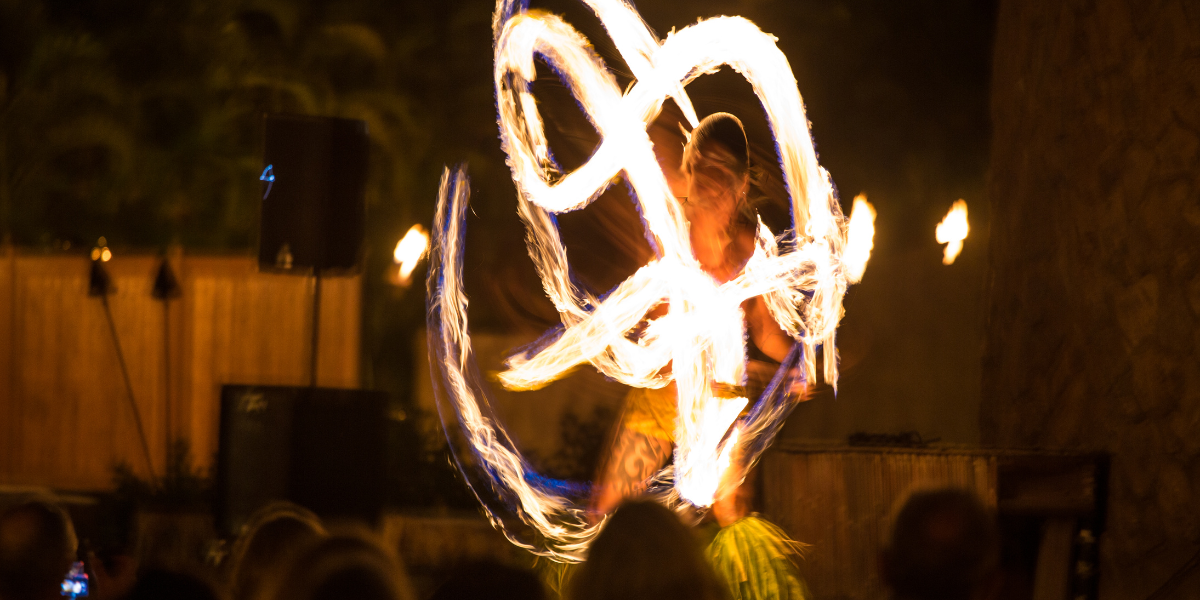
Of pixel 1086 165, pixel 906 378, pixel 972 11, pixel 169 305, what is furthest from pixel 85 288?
pixel 972 11

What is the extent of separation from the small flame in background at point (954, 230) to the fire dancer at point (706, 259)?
9.86 feet

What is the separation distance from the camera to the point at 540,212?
4.82 metres

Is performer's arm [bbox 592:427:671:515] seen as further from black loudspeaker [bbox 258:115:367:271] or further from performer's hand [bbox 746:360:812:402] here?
black loudspeaker [bbox 258:115:367:271]

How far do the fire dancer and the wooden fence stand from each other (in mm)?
5921

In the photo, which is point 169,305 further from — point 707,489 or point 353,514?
point 707,489

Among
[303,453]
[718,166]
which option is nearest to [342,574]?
[718,166]

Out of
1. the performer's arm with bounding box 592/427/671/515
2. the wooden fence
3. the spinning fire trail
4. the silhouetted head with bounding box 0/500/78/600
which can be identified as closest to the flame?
the spinning fire trail

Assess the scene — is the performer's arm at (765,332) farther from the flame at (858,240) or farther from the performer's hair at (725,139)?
the performer's hair at (725,139)

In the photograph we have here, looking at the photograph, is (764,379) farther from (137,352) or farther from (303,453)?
(137,352)

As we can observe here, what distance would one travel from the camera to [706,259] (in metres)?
4.05

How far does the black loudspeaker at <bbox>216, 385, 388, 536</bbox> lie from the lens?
480cm

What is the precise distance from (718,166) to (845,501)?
1.81m

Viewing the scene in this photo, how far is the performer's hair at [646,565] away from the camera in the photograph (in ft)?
6.44

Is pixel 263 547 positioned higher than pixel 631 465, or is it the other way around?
pixel 631 465
